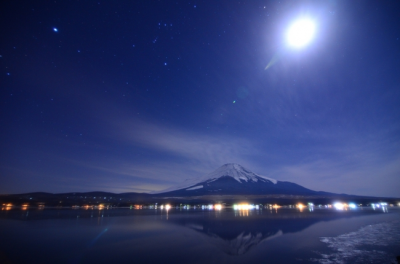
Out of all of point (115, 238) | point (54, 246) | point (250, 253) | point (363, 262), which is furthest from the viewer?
point (115, 238)

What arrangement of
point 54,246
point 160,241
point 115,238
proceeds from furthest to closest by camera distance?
point 115,238
point 160,241
point 54,246

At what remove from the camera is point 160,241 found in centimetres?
1641

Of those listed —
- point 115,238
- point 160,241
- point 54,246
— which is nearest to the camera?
point 54,246

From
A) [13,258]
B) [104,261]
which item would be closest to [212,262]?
[104,261]

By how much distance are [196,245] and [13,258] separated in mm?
10804

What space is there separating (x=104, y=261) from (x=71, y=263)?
5.28 ft

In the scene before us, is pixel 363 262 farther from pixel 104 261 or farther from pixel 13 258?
pixel 13 258

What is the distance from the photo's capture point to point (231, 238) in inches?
687

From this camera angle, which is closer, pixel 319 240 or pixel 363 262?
pixel 363 262

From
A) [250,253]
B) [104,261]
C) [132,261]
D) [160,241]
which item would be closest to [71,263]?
[104,261]

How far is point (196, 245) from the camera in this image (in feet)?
49.3

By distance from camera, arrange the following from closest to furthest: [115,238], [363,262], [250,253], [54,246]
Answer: [363,262] → [250,253] → [54,246] → [115,238]

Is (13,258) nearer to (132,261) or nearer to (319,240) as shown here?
(132,261)

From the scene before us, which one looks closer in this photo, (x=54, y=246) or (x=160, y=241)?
(x=54, y=246)
